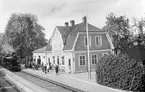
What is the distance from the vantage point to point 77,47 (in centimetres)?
2695

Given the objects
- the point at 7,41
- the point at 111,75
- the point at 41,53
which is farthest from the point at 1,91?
the point at 7,41

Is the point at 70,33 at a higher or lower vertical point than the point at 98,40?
higher

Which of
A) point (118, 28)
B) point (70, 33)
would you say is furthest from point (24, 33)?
point (118, 28)

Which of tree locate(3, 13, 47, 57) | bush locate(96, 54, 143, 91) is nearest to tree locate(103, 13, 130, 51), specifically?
tree locate(3, 13, 47, 57)

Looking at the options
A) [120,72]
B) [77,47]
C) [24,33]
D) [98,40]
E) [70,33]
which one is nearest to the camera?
[120,72]

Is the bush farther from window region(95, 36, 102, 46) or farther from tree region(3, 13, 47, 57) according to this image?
tree region(3, 13, 47, 57)

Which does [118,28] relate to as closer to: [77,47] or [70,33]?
[70,33]

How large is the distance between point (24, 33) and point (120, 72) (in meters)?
40.9

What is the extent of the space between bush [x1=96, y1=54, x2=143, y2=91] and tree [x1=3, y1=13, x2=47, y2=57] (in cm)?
3659

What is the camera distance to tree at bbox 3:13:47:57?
4922 centimetres

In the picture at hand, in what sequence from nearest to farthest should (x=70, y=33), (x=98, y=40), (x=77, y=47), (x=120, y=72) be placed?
(x=120, y=72) → (x=77, y=47) → (x=98, y=40) → (x=70, y=33)

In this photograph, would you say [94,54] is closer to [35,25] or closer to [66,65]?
[66,65]

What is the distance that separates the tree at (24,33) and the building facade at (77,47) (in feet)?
65.9

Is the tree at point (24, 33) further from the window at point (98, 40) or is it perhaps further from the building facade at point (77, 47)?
the window at point (98, 40)
